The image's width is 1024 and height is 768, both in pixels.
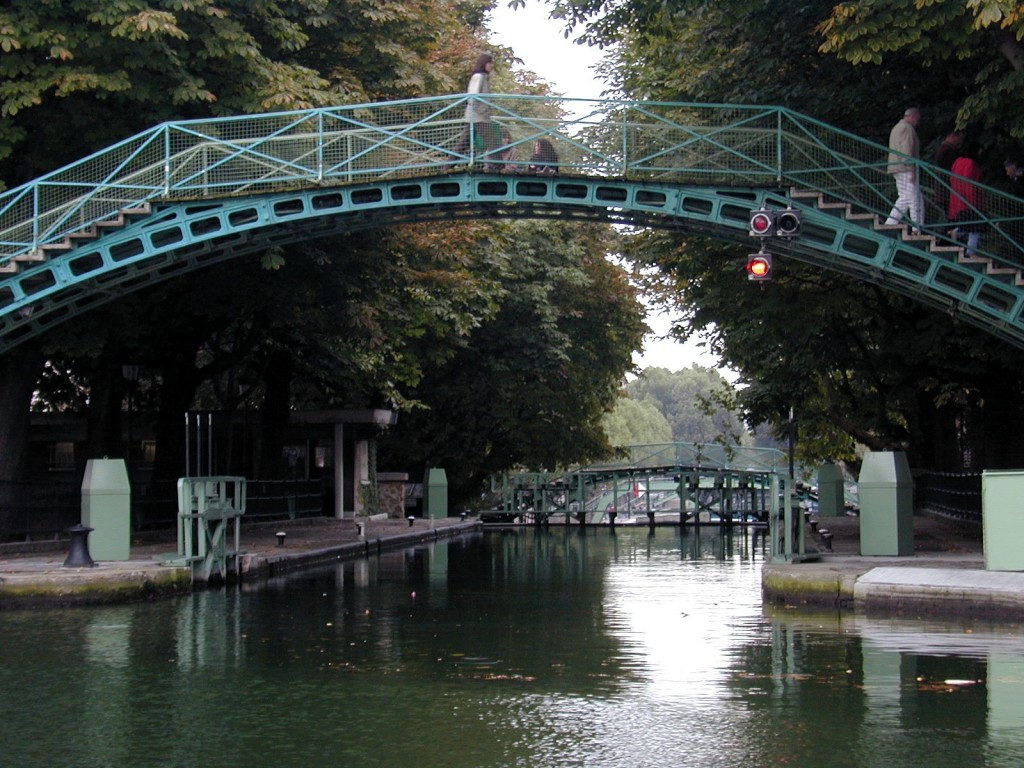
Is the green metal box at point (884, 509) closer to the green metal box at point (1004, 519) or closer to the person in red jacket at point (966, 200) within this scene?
the green metal box at point (1004, 519)

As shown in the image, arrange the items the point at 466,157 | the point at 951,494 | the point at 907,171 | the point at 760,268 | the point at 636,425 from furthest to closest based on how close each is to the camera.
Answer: the point at 636,425, the point at 951,494, the point at 466,157, the point at 907,171, the point at 760,268

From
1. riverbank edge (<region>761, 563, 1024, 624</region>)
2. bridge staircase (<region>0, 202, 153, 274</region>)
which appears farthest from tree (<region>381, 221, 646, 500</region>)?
riverbank edge (<region>761, 563, 1024, 624</region>)

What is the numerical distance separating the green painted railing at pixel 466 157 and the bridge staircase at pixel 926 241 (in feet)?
0.67

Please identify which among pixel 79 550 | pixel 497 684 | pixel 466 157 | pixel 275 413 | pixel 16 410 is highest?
pixel 466 157

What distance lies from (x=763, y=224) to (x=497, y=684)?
1095 cm

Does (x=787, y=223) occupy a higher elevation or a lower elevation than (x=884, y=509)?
higher

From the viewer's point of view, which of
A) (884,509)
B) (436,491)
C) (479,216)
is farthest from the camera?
(436,491)

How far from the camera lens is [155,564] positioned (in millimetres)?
22891

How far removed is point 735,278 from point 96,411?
14.0 m

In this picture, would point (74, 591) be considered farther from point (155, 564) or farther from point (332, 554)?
point (332, 554)

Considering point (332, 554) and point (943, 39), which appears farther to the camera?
point (332, 554)

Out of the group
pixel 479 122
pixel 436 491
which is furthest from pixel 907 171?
pixel 436 491

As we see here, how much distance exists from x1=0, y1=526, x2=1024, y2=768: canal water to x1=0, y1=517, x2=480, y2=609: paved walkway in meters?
0.54

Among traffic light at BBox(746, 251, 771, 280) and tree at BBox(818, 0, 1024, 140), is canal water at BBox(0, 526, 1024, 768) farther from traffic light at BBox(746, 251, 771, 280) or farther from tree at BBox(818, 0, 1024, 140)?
tree at BBox(818, 0, 1024, 140)
